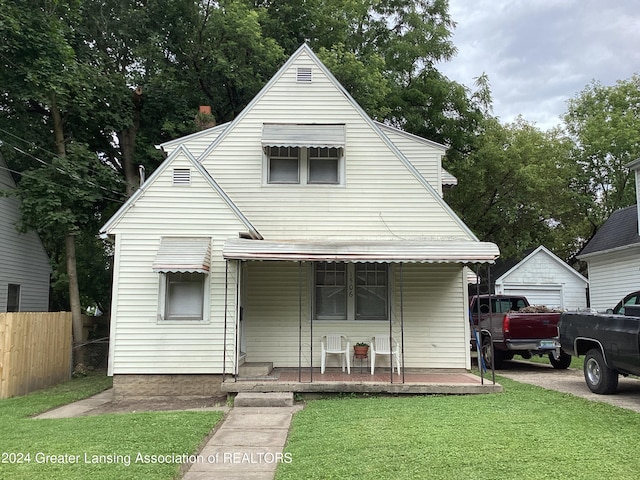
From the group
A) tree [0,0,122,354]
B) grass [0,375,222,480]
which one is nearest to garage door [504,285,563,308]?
tree [0,0,122,354]

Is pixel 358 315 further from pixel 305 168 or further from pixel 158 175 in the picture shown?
pixel 158 175

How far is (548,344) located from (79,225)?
14140 mm

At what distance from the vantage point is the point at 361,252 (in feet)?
31.5

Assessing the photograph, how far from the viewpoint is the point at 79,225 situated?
50.1 feet

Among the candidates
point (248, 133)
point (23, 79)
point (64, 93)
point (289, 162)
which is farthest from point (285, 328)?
point (23, 79)

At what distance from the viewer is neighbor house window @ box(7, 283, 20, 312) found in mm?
16953

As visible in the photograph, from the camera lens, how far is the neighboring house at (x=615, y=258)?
59.7 feet

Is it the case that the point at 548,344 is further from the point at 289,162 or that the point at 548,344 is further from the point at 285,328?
the point at 289,162

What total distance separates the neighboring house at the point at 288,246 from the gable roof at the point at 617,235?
1083cm

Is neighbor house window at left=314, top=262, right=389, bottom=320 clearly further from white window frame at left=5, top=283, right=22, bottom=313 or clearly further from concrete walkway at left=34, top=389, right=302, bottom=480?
white window frame at left=5, top=283, right=22, bottom=313

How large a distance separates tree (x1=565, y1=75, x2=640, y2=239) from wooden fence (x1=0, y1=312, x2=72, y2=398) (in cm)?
2735

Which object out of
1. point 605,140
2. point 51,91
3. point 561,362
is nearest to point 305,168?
point 51,91

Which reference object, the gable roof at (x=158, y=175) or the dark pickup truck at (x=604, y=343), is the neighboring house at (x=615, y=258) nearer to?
the dark pickup truck at (x=604, y=343)

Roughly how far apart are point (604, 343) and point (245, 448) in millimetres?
7009
